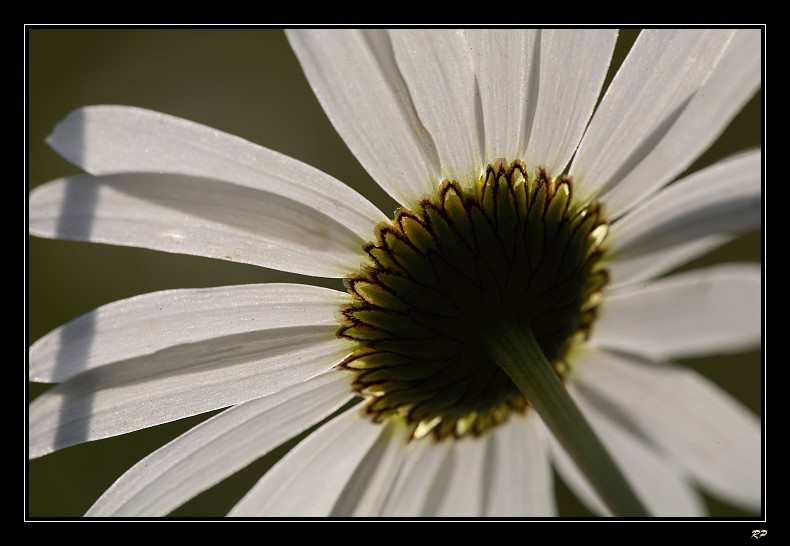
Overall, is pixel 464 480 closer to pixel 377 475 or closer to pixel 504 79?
pixel 377 475

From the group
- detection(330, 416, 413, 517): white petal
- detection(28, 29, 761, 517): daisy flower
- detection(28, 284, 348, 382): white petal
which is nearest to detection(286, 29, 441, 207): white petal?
detection(28, 29, 761, 517): daisy flower

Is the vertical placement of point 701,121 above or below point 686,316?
above

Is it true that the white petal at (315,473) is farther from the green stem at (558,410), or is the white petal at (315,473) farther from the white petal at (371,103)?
the white petal at (371,103)

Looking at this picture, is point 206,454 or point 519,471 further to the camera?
point 519,471

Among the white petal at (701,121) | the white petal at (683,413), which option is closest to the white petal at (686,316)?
the white petal at (683,413)

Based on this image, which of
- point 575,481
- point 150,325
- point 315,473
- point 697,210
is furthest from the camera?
point 575,481

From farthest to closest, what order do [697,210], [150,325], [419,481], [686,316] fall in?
[686,316], [419,481], [697,210], [150,325]

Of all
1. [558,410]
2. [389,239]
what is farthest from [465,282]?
[558,410]

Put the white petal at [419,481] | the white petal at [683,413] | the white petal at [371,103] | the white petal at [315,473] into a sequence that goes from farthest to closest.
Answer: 1. the white petal at [683,413]
2. the white petal at [419,481]
3. the white petal at [315,473]
4. the white petal at [371,103]
